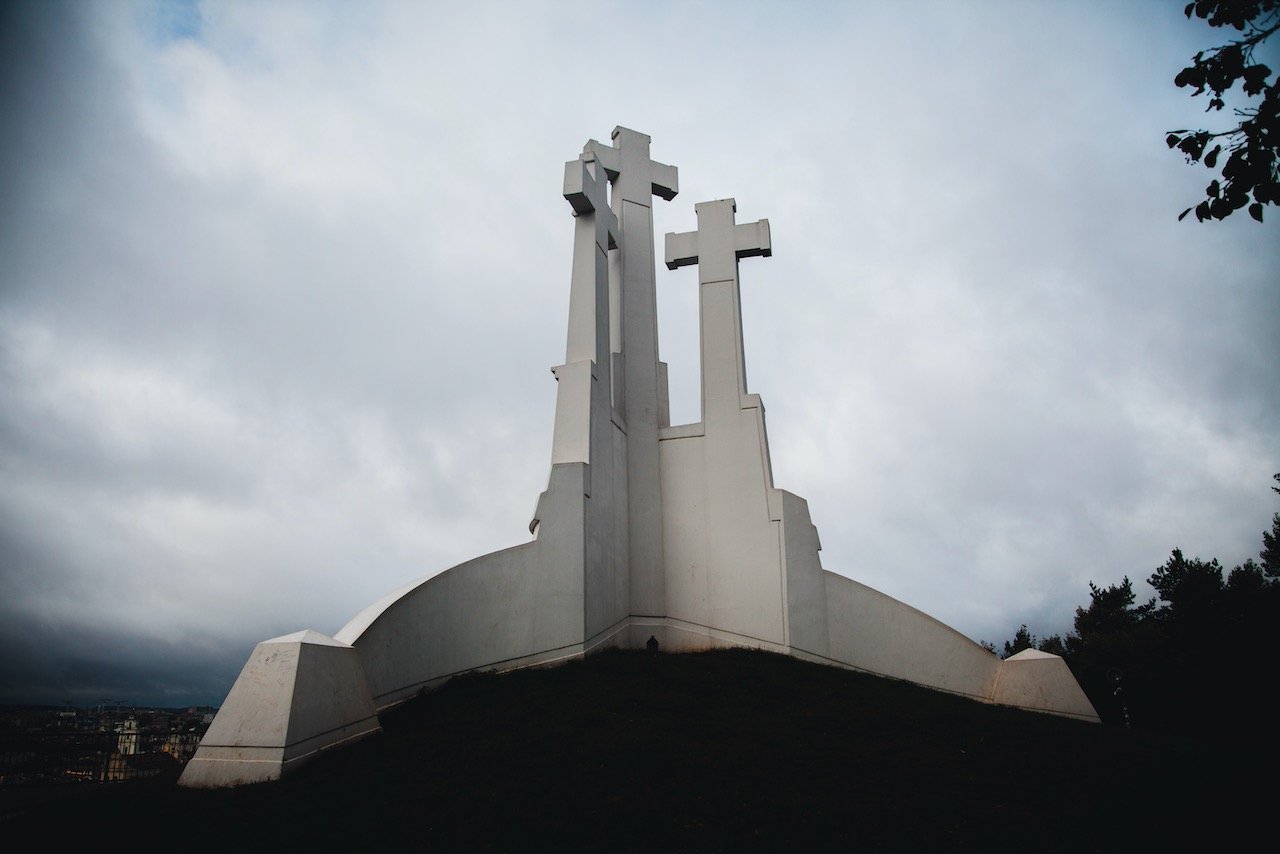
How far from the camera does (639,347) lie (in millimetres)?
17234

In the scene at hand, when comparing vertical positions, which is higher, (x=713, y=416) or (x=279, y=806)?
(x=713, y=416)

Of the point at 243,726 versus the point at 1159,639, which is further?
the point at 1159,639

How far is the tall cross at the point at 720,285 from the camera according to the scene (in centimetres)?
1631

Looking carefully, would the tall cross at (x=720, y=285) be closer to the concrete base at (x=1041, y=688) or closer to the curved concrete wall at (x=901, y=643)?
the curved concrete wall at (x=901, y=643)

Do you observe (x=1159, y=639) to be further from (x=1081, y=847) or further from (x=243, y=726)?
(x=243, y=726)

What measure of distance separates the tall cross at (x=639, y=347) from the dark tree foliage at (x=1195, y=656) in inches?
444

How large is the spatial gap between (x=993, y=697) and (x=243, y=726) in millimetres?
13246

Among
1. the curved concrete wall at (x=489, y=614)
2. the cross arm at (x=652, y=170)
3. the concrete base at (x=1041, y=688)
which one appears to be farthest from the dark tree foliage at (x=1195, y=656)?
the cross arm at (x=652, y=170)

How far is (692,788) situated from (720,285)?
1186 cm

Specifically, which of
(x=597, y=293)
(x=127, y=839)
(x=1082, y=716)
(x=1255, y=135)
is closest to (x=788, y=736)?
(x=127, y=839)

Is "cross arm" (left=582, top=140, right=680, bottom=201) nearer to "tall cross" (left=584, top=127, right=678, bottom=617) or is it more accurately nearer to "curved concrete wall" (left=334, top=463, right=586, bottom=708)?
"tall cross" (left=584, top=127, right=678, bottom=617)

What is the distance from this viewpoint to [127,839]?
19.9ft

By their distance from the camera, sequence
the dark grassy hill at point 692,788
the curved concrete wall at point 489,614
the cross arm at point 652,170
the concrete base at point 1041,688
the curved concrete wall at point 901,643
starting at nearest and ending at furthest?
the dark grassy hill at point 692,788 < the curved concrete wall at point 489,614 < the concrete base at point 1041,688 < the curved concrete wall at point 901,643 < the cross arm at point 652,170

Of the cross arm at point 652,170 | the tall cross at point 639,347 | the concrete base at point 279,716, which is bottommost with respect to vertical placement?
the concrete base at point 279,716
